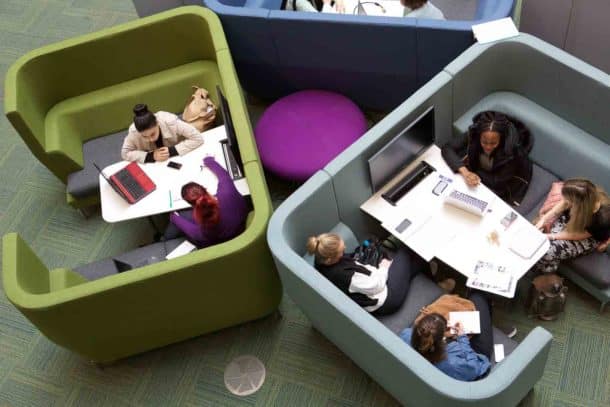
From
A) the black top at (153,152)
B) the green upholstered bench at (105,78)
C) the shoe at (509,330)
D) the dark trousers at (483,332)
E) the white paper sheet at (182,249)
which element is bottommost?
the shoe at (509,330)

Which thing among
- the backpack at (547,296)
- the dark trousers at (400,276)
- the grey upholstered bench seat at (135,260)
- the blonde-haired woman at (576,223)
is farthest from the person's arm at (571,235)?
the grey upholstered bench seat at (135,260)

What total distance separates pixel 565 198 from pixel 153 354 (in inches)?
104

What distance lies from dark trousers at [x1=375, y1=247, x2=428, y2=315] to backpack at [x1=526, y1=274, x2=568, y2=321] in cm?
66

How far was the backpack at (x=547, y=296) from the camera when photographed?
3.67 m

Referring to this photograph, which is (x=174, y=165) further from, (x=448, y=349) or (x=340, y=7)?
(x=448, y=349)

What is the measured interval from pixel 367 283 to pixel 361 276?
5cm

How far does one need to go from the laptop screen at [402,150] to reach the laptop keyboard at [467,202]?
0.35 metres

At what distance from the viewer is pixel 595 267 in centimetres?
362

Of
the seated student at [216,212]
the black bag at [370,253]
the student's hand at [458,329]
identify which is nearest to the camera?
the student's hand at [458,329]

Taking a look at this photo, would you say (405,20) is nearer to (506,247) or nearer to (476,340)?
(506,247)

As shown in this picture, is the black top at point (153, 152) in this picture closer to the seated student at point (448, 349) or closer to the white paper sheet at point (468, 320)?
the seated student at point (448, 349)

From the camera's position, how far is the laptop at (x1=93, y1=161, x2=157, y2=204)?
3998 mm

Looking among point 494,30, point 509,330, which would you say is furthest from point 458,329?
point 494,30

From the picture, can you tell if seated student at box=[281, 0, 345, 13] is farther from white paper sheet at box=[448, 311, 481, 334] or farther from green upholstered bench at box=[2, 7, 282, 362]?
white paper sheet at box=[448, 311, 481, 334]
